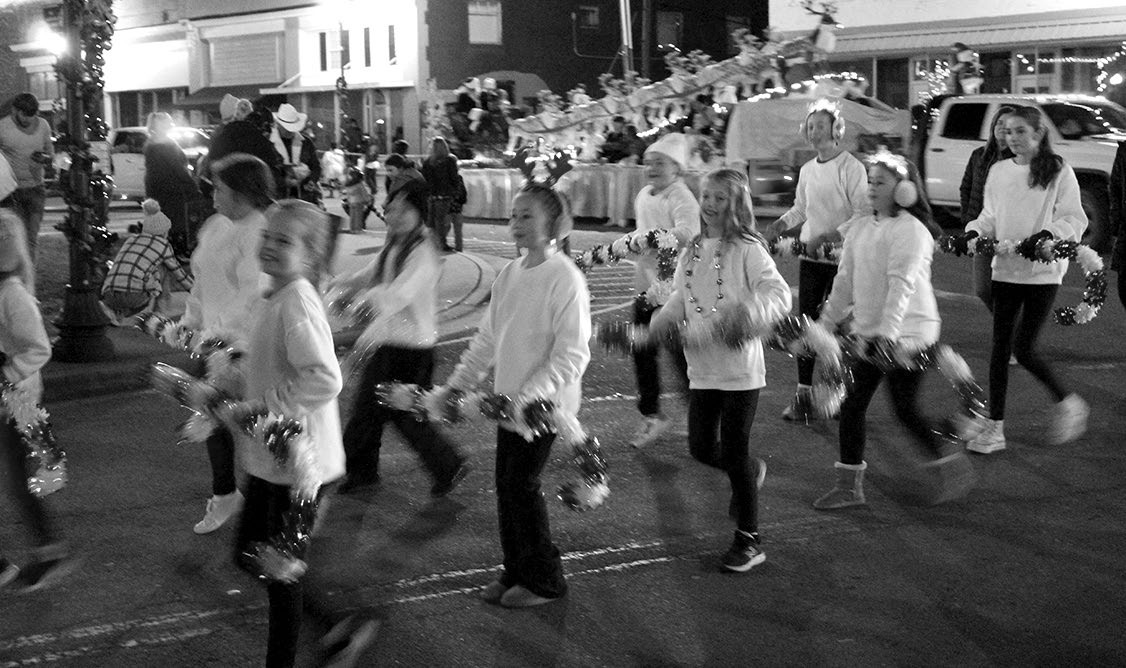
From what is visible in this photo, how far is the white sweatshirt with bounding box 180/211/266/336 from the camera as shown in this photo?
5605 mm

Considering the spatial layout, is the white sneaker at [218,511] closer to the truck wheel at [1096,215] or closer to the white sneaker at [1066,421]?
the white sneaker at [1066,421]

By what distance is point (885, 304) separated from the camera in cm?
590

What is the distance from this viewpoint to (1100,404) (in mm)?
8422

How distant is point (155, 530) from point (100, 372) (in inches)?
156

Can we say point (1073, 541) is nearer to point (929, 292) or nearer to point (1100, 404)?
point (929, 292)

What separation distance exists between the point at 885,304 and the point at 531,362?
1.96 meters

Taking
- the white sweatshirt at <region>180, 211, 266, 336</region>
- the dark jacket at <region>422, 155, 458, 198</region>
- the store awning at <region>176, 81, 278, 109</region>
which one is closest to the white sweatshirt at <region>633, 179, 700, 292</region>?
the white sweatshirt at <region>180, 211, 266, 336</region>

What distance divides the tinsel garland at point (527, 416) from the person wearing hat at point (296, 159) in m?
9.42

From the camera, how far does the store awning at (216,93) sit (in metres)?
48.6

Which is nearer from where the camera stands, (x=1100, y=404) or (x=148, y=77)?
(x=1100, y=404)

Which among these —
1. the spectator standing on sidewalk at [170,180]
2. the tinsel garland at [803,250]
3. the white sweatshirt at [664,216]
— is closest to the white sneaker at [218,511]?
the white sweatshirt at [664,216]

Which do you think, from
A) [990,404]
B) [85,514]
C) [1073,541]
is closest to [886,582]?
[1073,541]

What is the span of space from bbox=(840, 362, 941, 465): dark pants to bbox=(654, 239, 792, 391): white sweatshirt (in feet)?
2.55

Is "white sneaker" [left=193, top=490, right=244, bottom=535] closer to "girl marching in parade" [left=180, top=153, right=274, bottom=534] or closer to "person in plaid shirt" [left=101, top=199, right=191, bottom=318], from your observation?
"girl marching in parade" [left=180, top=153, right=274, bottom=534]
